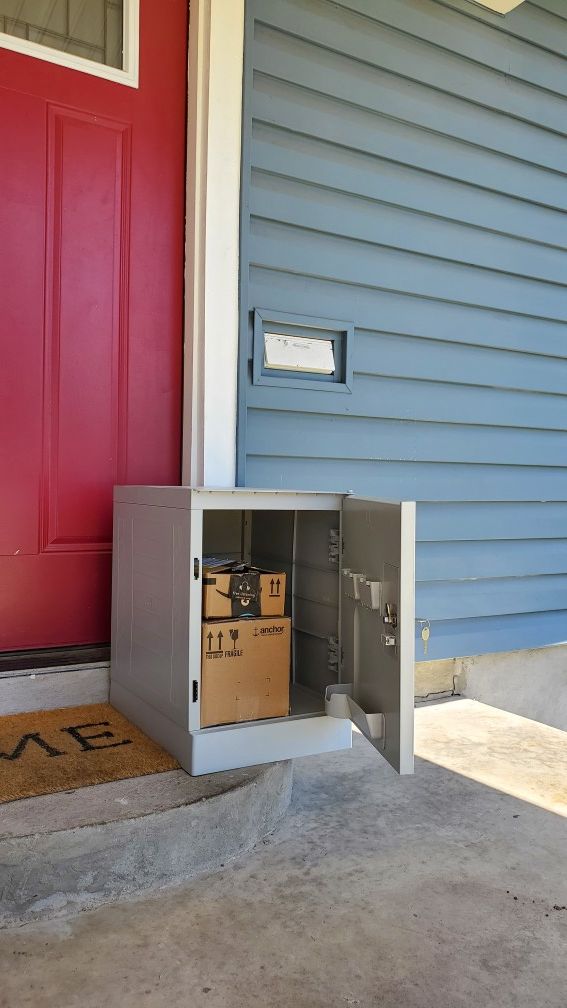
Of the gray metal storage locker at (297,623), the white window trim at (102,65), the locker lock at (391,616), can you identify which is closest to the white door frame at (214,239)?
the white window trim at (102,65)

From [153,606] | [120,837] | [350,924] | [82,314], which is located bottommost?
[350,924]

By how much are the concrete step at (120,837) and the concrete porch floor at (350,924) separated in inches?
1.8

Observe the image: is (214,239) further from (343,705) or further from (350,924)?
(350,924)

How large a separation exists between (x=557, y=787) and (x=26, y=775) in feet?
5.31

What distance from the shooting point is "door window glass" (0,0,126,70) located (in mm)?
2432

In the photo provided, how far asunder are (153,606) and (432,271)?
77.7 inches

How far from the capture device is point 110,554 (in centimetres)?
263

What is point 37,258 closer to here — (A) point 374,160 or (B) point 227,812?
(A) point 374,160

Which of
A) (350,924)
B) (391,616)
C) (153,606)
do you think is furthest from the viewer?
(153,606)

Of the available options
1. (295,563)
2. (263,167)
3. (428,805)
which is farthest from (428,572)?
(263,167)

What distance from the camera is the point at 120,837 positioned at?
1639 millimetres

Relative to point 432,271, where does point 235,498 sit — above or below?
below

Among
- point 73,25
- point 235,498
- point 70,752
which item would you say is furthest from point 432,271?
point 70,752

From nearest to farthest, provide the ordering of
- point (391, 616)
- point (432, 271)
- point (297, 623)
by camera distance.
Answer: point (391, 616) → point (297, 623) → point (432, 271)
